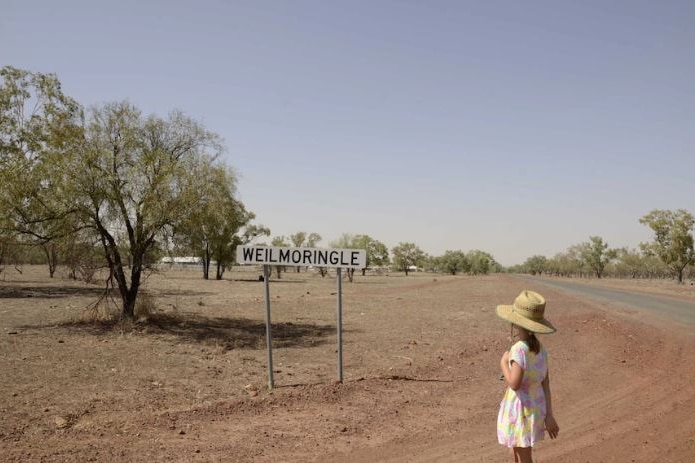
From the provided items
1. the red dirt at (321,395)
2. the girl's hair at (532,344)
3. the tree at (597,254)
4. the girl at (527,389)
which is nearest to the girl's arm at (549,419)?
the girl at (527,389)

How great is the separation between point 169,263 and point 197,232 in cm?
201

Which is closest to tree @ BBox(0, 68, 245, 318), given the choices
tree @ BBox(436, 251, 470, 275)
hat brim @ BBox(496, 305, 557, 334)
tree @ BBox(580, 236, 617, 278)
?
hat brim @ BBox(496, 305, 557, 334)

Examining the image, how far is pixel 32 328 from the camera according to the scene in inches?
584

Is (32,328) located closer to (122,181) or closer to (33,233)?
(33,233)

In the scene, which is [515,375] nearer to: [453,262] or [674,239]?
[674,239]

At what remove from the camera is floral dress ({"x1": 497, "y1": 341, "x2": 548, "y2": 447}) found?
3.68 m

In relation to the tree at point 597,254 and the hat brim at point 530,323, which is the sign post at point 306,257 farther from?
the tree at point 597,254

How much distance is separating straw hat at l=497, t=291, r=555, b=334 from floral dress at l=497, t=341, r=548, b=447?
169 millimetres

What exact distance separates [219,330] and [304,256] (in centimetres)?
840

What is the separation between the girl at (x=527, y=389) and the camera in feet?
12.0

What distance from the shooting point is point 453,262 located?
17875 cm

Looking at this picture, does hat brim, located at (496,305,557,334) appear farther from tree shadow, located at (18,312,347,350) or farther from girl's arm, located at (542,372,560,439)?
tree shadow, located at (18,312,347,350)

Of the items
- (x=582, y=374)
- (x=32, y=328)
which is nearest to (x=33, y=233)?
(x=32, y=328)

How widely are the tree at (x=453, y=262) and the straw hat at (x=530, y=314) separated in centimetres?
17312
